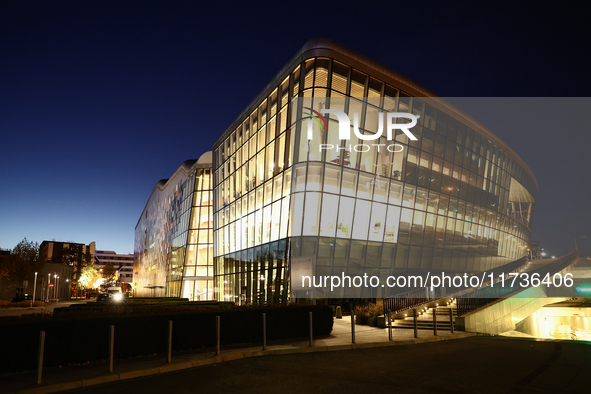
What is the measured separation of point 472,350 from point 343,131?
16759 mm

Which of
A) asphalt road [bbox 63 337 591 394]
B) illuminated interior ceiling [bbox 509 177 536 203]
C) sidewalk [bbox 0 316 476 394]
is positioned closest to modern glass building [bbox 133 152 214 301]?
sidewalk [bbox 0 316 476 394]

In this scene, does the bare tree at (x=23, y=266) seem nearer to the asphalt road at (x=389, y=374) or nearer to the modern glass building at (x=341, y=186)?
the modern glass building at (x=341, y=186)

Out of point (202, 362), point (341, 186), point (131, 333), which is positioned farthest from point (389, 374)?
point (341, 186)

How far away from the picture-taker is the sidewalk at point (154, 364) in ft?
25.1

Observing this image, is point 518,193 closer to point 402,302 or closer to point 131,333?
point 402,302

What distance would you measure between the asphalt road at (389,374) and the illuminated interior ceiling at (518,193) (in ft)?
144

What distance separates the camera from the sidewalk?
7.66 m

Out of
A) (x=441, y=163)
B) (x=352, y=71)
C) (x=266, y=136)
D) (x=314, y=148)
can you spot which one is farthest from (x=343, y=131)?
(x=441, y=163)

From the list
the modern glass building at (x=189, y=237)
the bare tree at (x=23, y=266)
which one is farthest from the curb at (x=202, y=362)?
the bare tree at (x=23, y=266)

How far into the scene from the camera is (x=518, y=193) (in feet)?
182

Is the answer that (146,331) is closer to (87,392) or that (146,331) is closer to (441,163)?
(87,392)

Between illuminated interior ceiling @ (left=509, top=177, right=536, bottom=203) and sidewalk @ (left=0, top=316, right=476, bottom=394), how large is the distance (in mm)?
Result: 43455

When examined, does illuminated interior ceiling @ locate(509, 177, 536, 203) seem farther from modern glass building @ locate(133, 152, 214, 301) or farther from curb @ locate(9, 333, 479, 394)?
curb @ locate(9, 333, 479, 394)

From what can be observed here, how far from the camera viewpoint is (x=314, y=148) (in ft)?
84.7
